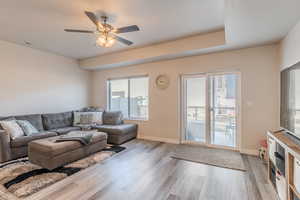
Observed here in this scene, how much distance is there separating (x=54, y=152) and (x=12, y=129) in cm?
137

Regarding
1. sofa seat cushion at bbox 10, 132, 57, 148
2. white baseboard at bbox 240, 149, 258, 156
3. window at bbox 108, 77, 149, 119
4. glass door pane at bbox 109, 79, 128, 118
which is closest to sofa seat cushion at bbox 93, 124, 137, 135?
window at bbox 108, 77, 149, 119

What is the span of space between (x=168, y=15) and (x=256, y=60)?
2.21 m

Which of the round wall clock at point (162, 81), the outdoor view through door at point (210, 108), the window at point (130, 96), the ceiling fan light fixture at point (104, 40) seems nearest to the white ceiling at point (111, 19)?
the ceiling fan light fixture at point (104, 40)

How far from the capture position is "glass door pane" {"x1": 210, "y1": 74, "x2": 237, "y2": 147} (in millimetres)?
3518

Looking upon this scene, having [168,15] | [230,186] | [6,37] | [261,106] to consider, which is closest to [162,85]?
[168,15]

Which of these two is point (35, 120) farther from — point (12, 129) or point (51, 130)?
point (12, 129)

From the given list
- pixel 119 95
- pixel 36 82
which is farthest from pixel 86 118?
pixel 36 82

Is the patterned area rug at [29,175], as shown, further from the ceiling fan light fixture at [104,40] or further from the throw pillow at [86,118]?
the ceiling fan light fixture at [104,40]

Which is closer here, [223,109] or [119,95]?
[223,109]

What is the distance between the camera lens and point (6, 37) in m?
3.32

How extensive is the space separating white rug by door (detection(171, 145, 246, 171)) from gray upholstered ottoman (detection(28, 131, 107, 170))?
1.91 m

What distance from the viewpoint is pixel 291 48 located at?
7.68 ft

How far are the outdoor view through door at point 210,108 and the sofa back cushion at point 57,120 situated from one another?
3.46m

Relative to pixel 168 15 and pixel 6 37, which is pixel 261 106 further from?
pixel 6 37
